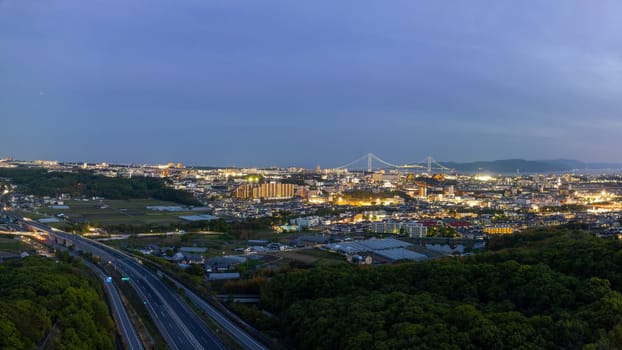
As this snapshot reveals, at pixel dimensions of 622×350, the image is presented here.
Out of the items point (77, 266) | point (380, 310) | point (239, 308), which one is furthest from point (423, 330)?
point (77, 266)

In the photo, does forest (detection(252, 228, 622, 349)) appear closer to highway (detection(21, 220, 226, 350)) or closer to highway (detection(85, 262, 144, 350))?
highway (detection(21, 220, 226, 350))

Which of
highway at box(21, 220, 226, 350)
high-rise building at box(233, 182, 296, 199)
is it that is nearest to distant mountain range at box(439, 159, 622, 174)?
high-rise building at box(233, 182, 296, 199)

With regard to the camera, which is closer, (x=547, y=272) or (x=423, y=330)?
(x=423, y=330)

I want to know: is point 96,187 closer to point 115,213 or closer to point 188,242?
point 115,213

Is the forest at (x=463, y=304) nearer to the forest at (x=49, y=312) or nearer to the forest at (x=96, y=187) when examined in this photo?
the forest at (x=49, y=312)

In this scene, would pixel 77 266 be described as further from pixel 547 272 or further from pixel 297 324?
pixel 547 272

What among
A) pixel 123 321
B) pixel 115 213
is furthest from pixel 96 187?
pixel 123 321

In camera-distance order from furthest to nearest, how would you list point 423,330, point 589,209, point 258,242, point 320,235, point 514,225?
1. point 589,209
2. point 514,225
3. point 320,235
4. point 258,242
5. point 423,330
